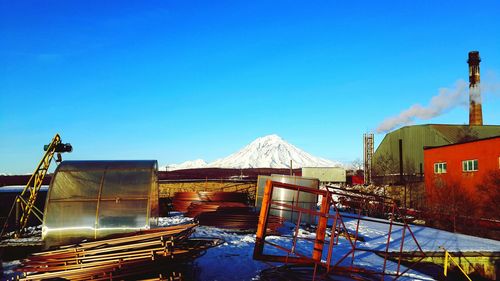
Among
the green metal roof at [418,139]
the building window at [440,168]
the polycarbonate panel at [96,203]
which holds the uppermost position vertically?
the green metal roof at [418,139]

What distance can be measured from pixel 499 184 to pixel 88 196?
27906 millimetres

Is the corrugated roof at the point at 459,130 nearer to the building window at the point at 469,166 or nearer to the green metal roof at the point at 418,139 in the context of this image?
the green metal roof at the point at 418,139

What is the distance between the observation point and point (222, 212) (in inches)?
664

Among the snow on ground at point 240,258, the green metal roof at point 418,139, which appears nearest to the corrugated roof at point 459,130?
the green metal roof at point 418,139

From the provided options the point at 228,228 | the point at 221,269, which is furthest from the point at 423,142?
the point at 221,269

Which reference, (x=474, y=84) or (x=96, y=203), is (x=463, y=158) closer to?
(x=474, y=84)

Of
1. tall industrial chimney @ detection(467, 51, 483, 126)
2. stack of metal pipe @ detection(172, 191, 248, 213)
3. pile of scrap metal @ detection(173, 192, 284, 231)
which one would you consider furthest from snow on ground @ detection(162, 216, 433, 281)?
tall industrial chimney @ detection(467, 51, 483, 126)

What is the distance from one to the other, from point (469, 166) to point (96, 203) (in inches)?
1179

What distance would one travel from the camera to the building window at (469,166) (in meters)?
29.4

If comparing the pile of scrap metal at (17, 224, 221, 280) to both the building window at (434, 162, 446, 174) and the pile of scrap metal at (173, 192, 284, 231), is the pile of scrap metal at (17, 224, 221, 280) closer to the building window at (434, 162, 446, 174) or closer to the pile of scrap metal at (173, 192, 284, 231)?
the pile of scrap metal at (173, 192, 284, 231)

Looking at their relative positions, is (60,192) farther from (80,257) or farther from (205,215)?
(205,215)

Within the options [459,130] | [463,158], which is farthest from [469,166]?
[459,130]

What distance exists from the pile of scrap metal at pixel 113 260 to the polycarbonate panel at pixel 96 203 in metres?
2.11

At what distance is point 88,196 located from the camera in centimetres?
1066
